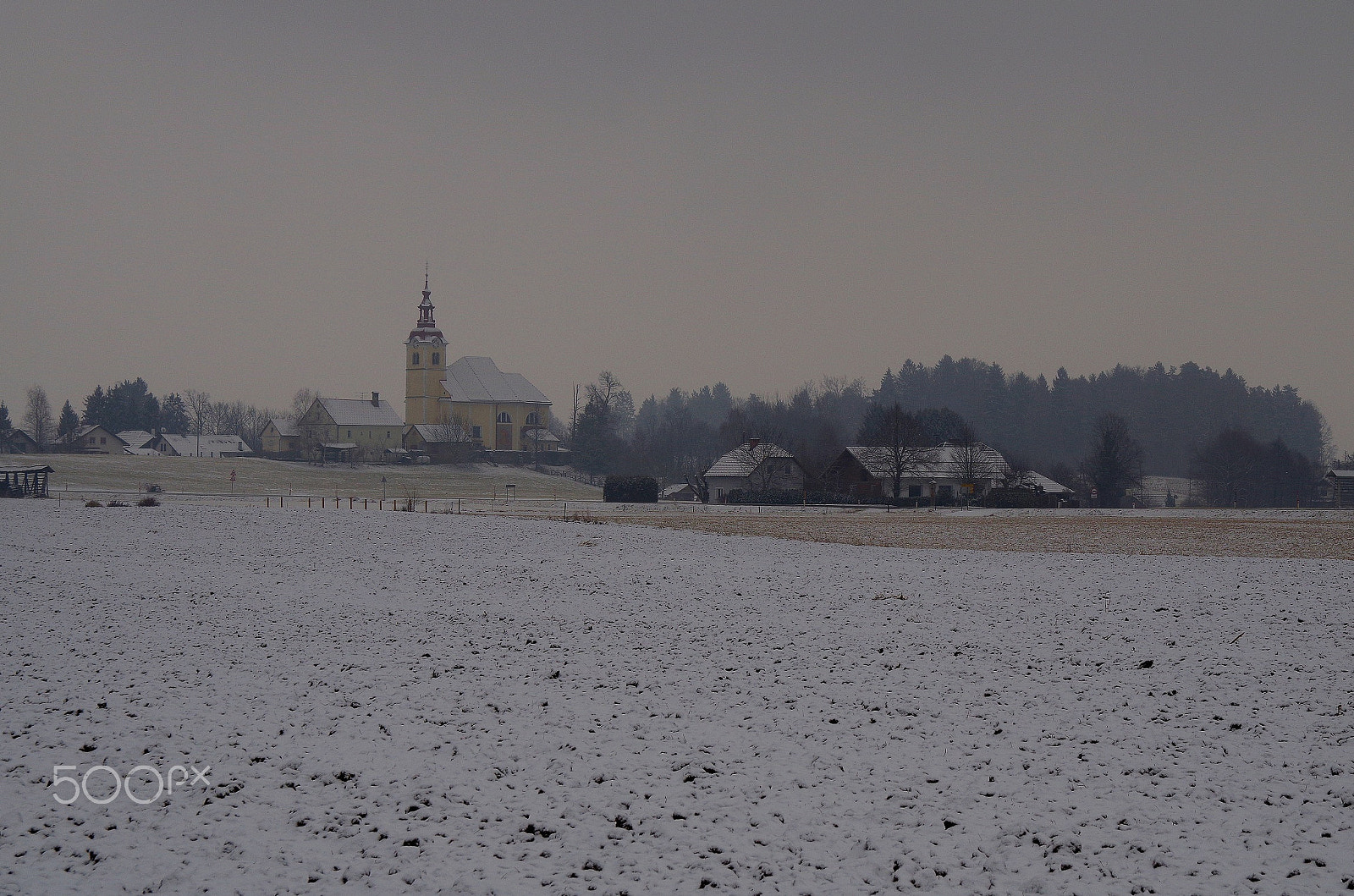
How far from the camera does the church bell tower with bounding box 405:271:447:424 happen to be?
145125 millimetres

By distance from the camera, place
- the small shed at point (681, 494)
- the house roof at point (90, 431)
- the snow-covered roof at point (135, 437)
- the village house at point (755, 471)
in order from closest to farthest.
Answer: the village house at point (755, 471) < the small shed at point (681, 494) < the house roof at point (90, 431) < the snow-covered roof at point (135, 437)

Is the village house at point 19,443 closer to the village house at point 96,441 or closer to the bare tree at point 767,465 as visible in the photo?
the village house at point 96,441

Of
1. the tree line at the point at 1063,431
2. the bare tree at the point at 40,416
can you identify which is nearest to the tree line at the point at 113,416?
the bare tree at the point at 40,416

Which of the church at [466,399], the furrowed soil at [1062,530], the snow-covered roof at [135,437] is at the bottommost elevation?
the furrowed soil at [1062,530]

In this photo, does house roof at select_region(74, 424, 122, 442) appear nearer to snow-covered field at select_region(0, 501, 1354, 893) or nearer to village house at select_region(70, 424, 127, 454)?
village house at select_region(70, 424, 127, 454)

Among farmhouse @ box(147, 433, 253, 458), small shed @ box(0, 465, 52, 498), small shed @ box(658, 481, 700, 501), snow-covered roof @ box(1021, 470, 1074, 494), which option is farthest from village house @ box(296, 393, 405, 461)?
snow-covered roof @ box(1021, 470, 1074, 494)

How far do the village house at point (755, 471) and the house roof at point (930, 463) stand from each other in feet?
20.8

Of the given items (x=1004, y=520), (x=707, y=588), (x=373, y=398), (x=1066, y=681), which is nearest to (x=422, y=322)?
(x=373, y=398)

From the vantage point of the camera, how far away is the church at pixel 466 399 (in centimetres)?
14488

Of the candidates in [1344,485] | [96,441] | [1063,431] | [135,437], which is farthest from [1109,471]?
[135,437]

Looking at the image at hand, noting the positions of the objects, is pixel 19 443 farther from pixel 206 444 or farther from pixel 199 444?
pixel 206 444

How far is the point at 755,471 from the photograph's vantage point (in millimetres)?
85125

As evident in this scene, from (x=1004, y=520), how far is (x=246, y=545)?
4026 cm

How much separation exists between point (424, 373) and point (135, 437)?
5781 centimetres
